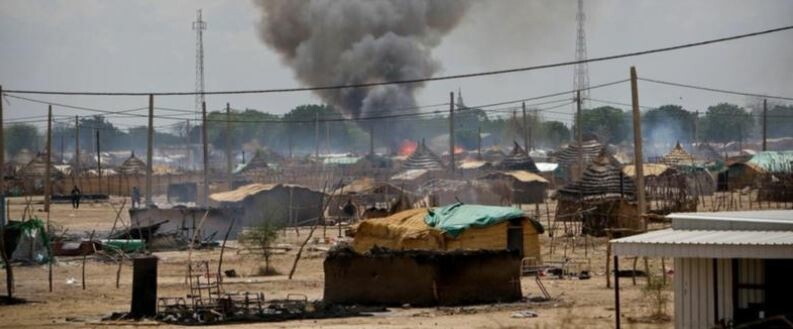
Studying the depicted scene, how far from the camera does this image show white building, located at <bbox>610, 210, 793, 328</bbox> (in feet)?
49.8

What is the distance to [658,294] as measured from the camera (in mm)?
20516

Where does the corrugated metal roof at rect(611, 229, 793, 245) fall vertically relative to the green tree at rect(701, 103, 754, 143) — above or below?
below

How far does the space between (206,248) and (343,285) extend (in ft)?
55.3

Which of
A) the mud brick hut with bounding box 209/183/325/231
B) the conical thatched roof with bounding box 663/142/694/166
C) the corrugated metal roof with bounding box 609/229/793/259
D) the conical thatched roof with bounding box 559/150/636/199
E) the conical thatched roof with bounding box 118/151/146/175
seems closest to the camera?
the corrugated metal roof with bounding box 609/229/793/259

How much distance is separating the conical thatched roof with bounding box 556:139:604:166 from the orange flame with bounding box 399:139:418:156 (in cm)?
3241

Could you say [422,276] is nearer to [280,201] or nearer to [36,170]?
[280,201]

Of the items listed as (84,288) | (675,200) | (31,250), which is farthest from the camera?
(675,200)

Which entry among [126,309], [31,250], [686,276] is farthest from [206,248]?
[686,276]

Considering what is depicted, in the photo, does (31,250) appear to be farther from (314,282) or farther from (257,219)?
(257,219)

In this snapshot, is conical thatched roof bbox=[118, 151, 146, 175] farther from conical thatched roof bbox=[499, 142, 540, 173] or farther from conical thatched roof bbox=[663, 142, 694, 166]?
conical thatched roof bbox=[663, 142, 694, 166]

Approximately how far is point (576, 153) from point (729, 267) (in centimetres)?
6361

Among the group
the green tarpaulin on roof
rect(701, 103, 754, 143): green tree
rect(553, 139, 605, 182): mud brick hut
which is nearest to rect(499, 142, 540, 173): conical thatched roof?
rect(553, 139, 605, 182): mud brick hut

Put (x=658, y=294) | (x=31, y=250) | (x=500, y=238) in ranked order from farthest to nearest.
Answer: (x=31, y=250) → (x=500, y=238) → (x=658, y=294)

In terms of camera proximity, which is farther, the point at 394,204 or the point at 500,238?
the point at 394,204
